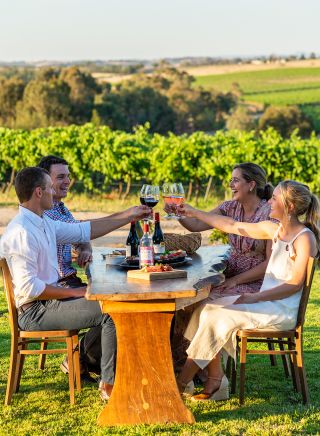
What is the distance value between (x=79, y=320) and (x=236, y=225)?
1248 millimetres

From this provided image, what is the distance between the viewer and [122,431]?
4559 mm

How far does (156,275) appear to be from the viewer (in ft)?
15.3

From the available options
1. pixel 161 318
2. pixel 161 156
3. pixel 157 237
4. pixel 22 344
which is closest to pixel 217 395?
pixel 161 318

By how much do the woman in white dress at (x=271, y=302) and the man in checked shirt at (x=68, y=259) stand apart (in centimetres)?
69

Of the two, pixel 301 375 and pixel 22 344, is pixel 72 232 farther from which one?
pixel 301 375

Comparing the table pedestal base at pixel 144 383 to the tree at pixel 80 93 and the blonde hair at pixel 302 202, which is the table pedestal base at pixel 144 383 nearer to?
the blonde hair at pixel 302 202

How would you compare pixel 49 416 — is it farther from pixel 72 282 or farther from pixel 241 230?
pixel 241 230

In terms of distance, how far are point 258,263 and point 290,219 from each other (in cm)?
77

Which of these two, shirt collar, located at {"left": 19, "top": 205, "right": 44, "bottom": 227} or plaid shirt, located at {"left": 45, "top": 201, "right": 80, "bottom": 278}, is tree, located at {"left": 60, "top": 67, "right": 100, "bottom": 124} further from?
shirt collar, located at {"left": 19, "top": 205, "right": 44, "bottom": 227}

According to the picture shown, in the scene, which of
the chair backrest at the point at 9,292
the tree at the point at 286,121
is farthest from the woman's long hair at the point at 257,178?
the tree at the point at 286,121

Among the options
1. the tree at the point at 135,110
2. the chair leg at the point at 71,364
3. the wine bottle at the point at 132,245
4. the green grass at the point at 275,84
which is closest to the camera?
the chair leg at the point at 71,364

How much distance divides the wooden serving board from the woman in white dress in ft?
1.27

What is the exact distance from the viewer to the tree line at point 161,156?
16.6m

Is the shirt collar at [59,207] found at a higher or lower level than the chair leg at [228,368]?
higher
